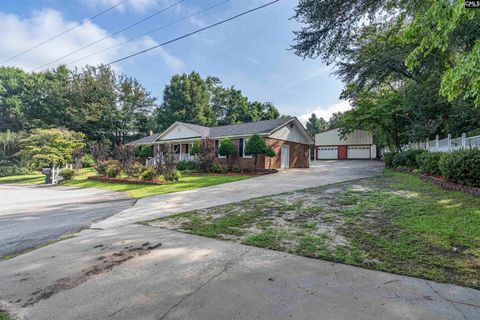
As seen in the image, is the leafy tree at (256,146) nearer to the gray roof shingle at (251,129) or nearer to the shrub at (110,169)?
the gray roof shingle at (251,129)

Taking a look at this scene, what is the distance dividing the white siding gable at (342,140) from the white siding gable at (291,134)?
13.6 m

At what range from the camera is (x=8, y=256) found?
4.23 metres

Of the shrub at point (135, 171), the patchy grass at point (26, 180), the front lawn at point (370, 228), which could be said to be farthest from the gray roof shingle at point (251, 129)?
the patchy grass at point (26, 180)

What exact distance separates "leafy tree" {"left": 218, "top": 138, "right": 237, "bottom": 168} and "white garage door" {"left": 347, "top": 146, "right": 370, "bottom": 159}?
22.6m

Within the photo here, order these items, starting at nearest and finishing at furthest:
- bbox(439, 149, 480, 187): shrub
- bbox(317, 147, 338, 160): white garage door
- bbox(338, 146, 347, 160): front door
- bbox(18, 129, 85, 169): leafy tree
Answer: bbox(439, 149, 480, 187): shrub, bbox(18, 129, 85, 169): leafy tree, bbox(338, 146, 347, 160): front door, bbox(317, 147, 338, 160): white garage door

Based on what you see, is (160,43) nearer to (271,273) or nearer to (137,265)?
(137,265)

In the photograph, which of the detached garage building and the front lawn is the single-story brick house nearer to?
the front lawn

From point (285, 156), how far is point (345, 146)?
18.8 m

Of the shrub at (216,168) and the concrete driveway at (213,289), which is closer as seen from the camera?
the concrete driveway at (213,289)

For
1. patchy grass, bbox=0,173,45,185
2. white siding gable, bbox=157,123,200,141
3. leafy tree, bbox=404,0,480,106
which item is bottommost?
patchy grass, bbox=0,173,45,185

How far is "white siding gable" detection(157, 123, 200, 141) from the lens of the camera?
77.5 feet

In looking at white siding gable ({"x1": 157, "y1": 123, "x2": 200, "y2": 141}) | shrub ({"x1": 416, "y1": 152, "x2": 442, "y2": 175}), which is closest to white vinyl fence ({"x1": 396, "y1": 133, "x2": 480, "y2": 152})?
shrub ({"x1": 416, "y1": 152, "x2": 442, "y2": 175})

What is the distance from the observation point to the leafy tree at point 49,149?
19953 mm

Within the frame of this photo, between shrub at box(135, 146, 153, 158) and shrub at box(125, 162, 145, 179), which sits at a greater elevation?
shrub at box(135, 146, 153, 158)
